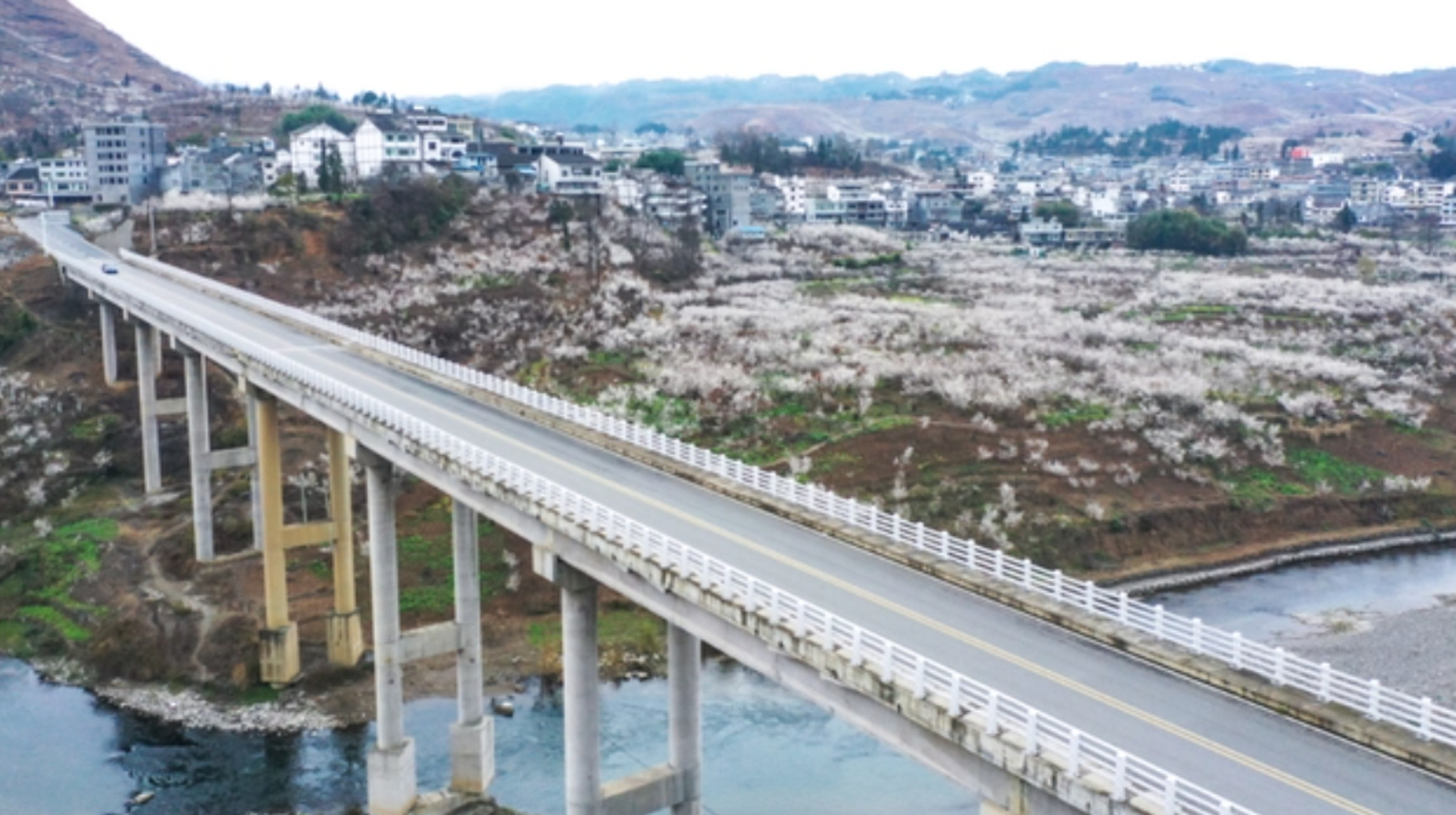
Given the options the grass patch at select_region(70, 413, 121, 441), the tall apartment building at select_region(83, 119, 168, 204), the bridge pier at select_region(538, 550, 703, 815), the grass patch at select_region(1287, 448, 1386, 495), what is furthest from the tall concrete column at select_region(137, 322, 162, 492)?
the tall apartment building at select_region(83, 119, 168, 204)

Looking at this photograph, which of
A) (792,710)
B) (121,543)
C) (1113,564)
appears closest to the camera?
(792,710)

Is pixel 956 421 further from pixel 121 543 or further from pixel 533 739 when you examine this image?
pixel 121 543

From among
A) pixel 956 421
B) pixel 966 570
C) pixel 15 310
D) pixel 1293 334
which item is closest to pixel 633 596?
pixel 966 570

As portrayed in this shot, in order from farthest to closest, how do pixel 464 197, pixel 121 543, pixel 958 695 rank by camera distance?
1. pixel 464 197
2. pixel 121 543
3. pixel 958 695

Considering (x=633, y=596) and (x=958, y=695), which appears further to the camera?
(x=633, y=596)

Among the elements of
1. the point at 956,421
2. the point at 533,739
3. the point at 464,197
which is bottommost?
the point at 533,739

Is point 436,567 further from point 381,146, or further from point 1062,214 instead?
point 1062,214

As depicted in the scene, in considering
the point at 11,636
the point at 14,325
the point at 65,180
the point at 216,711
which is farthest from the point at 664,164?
the point at 216,711

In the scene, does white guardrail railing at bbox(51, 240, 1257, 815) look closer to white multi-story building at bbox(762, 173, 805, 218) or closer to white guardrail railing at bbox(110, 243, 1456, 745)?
white guardrail railing at bbox(110, 243, 1456, 745)
